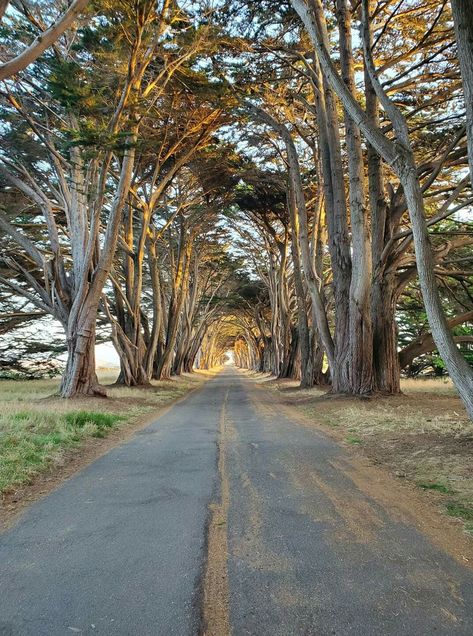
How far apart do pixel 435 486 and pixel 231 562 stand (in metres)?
2.59

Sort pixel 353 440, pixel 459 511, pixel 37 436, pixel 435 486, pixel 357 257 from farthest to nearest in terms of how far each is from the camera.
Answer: pixel 357 257 → pixel 353 440 → pixel 37 436 → pixel 435 486 → pixel 459 511

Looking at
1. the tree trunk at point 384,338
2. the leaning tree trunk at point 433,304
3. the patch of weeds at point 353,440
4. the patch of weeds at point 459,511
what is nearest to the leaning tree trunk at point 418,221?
the leaning tree trunk at point 433,304

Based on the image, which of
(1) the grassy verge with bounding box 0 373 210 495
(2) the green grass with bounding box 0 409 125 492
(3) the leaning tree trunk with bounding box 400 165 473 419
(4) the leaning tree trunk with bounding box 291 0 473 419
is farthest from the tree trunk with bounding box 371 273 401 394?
(2) the green grass with bounding box 0 409 125 492

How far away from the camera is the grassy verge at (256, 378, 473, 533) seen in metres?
4.25

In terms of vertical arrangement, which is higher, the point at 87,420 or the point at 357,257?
the point at 357,257

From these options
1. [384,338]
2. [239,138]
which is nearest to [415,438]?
[384,338]

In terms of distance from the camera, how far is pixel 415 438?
6.47 m

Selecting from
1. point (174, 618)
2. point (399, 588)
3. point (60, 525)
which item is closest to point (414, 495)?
point (399, 588)

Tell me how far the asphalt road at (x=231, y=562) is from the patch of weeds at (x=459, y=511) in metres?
0.54

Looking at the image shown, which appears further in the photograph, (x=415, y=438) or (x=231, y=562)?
(x=415, y=438)

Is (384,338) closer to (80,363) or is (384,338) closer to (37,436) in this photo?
(80,363)

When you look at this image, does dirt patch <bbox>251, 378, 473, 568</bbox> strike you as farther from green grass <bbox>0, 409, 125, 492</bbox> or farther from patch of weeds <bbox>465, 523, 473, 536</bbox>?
green grass <bbox>0, 409, 125, 492</bbox>

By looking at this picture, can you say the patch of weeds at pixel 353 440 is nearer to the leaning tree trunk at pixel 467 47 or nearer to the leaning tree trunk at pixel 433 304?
the leaning tree trunk at pixel 433 304

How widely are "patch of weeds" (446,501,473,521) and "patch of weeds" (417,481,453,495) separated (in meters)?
0.32
